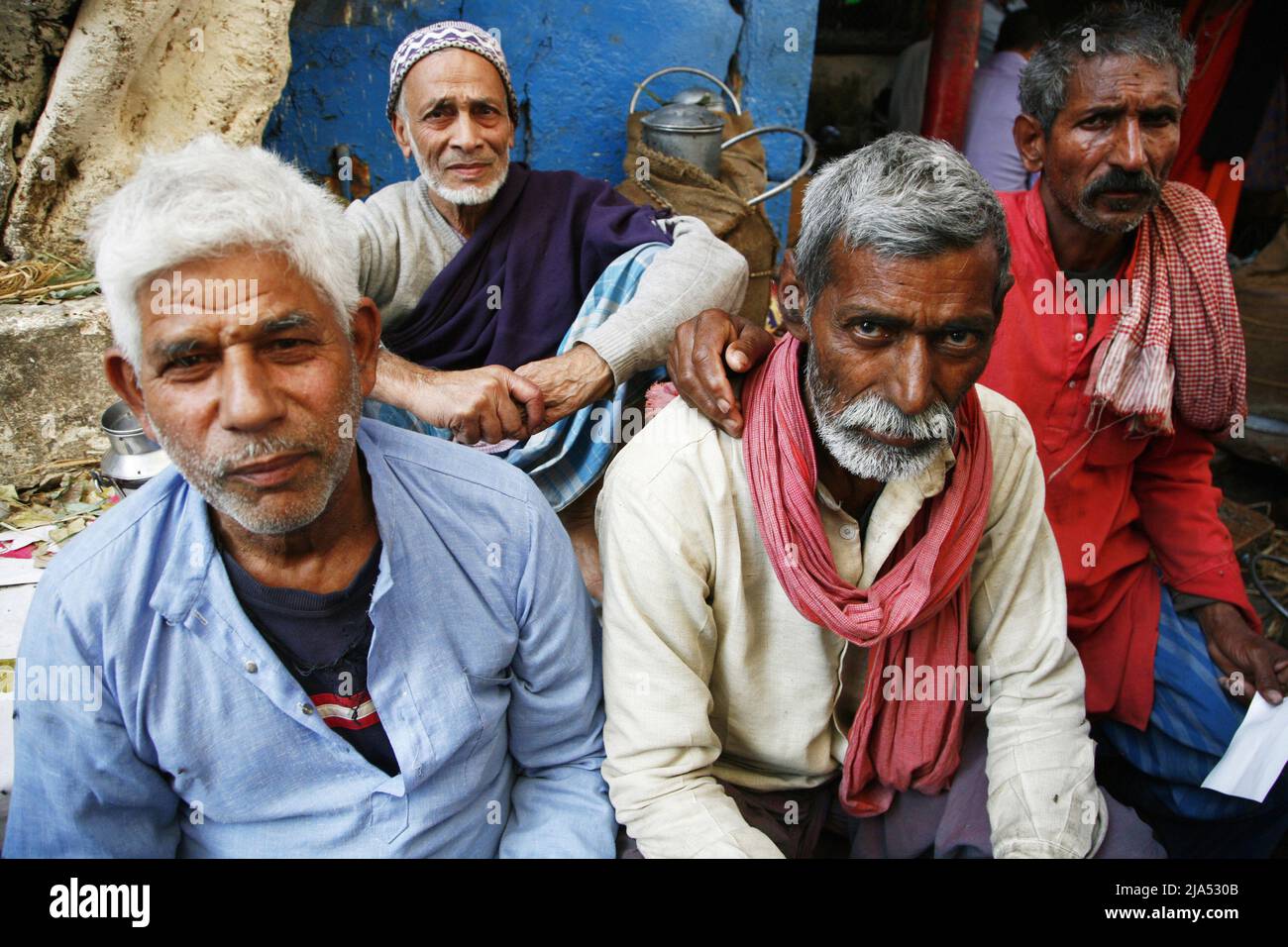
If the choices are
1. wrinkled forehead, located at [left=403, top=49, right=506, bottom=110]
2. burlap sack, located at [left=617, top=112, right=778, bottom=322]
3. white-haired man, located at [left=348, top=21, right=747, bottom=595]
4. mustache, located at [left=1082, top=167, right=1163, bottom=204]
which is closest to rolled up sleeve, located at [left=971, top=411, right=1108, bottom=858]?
mustache, located at [left=1082, top=167, right=1163, bottom=204]

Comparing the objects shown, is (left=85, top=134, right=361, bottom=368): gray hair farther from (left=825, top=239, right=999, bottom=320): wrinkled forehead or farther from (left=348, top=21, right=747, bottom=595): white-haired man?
(left=348, top=21, right=747, bottom=595): white-haired man

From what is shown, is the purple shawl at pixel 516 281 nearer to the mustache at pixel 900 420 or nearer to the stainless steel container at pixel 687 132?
the stainless steel container at pixel 687 132

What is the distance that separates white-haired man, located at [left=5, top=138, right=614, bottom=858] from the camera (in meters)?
1.44

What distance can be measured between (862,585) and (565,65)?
375cm


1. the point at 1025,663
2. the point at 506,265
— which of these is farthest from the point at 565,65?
the point at 1025,663

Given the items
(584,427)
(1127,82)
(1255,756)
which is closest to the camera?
(1255,756)

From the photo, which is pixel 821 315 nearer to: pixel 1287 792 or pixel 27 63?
pixel 1287 792

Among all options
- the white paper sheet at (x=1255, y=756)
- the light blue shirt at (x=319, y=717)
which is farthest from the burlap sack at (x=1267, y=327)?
the light blue shirt at (x=319, y=717)

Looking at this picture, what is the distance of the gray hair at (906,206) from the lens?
63.0 inches

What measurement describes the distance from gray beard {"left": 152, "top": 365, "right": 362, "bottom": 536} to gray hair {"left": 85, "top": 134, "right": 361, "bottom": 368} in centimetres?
17

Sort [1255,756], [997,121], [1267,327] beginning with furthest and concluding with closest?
[997,121], [1267,327], [1255,756]

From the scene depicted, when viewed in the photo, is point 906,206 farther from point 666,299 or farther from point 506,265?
point 506,265

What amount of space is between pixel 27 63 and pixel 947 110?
4760mm

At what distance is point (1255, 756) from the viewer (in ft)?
7.20
